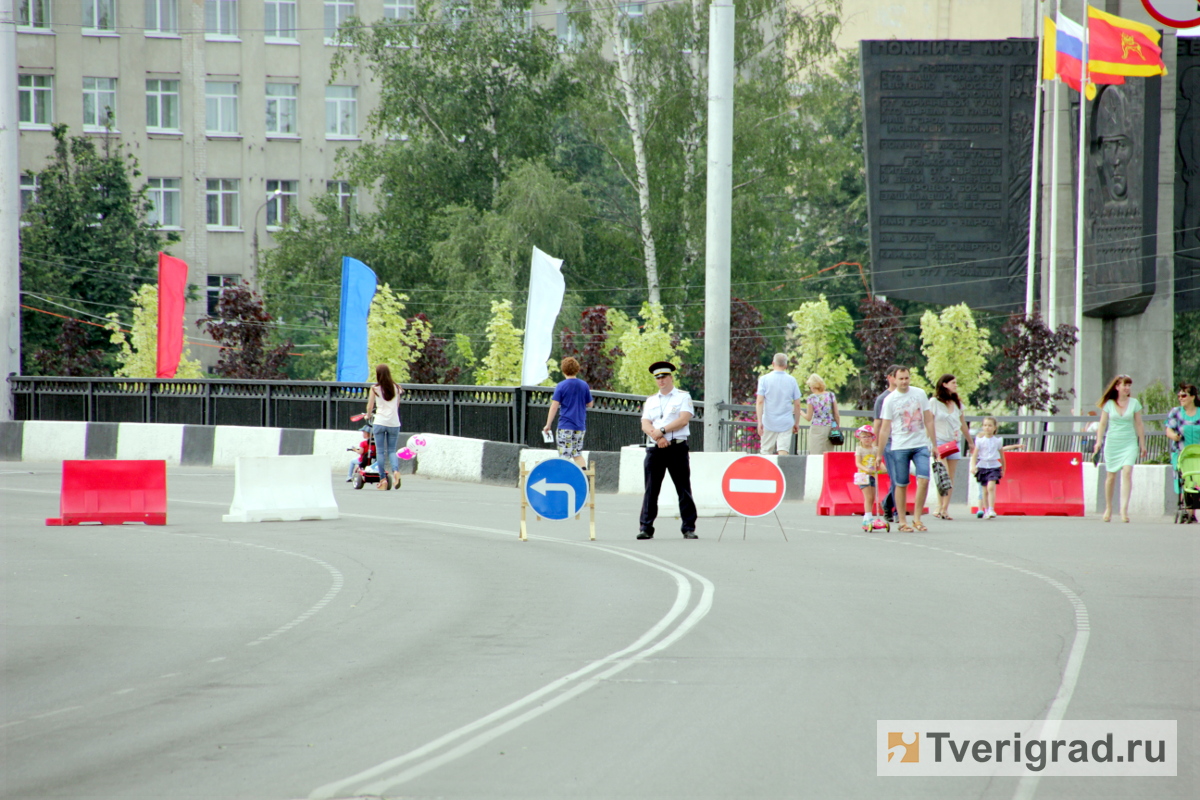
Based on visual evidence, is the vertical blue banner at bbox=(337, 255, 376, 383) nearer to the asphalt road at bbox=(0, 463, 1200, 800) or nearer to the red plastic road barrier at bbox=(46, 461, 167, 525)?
the red plastic road barrier at bbox=(46, 461, 167, 525)

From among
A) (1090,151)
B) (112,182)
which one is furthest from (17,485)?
(112,182)

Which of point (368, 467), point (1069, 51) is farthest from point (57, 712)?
point (1069, 51)

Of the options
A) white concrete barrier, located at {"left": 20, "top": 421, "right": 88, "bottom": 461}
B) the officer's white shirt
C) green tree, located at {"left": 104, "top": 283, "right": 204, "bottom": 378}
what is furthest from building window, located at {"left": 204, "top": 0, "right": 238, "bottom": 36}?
the officer's white shirt

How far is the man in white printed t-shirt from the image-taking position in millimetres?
15078

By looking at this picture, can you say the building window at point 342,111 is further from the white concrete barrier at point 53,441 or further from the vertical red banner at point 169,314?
the white concrete barrier at point 53,441

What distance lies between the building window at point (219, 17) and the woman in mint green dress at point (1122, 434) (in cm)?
5348

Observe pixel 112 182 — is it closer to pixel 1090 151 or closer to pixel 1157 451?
pixel 1090 151

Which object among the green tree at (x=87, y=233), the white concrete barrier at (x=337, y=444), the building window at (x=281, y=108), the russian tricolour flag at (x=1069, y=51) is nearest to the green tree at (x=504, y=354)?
the white concrete barrier at (x=337, y=444)

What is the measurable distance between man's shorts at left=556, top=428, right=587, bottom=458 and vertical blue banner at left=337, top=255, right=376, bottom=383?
391 inches

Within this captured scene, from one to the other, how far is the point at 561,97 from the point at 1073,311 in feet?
77.9

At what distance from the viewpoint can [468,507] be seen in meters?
17.8

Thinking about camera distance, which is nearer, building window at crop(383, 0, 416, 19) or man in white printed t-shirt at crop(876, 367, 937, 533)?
man in white printed t-shirt at crop(876, 367, 937, 533)

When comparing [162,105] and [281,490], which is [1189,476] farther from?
[162,105]

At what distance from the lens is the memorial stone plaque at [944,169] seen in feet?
113
